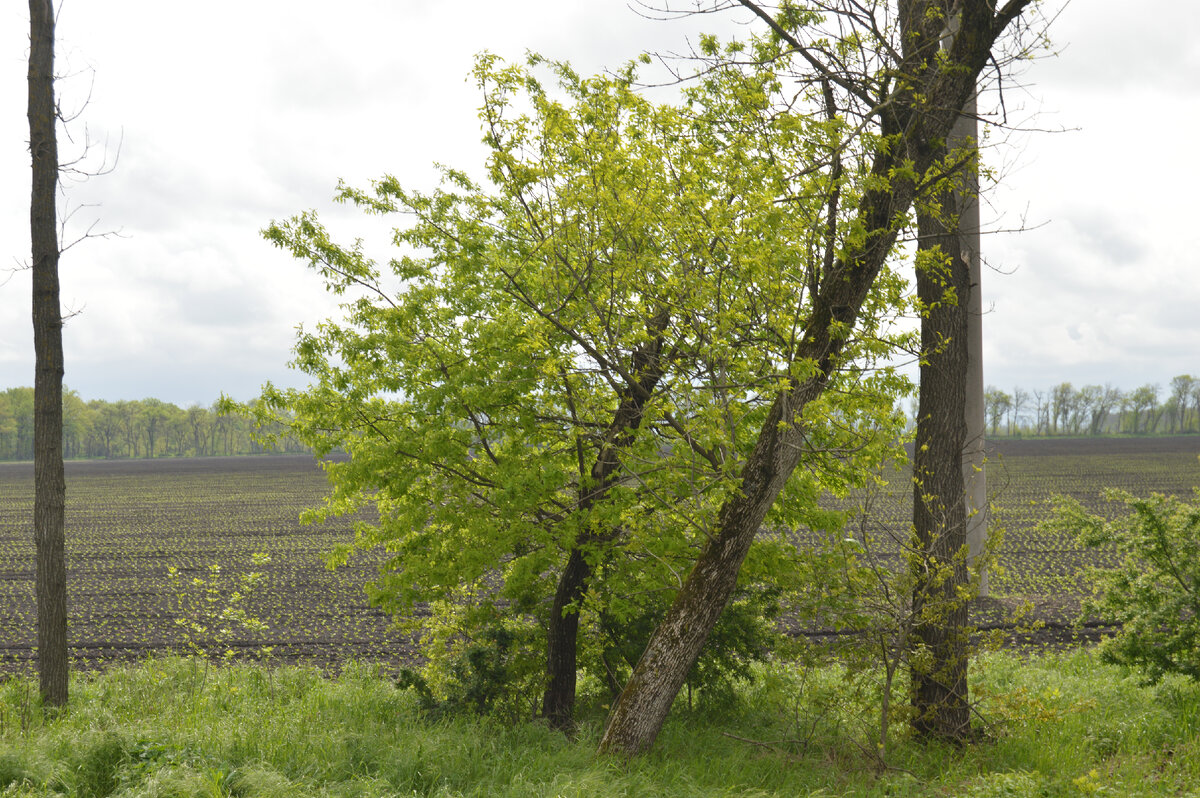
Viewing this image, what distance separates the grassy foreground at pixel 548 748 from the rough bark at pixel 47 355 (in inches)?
33.4

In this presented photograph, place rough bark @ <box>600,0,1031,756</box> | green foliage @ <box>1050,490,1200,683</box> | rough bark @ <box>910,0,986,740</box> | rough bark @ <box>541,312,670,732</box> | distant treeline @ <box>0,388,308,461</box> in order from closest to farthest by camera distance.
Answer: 1. rough bark @ <box>600,0,1031,756</box>
2. rough bark @ <box>910,0,986,740</box>
3. green foliage @ <box>1050,490,1200,683</box>
4. rough bark @ <box>541,312,670,732</box>
5. distant treeline @ <box>0,388,308,461</box>

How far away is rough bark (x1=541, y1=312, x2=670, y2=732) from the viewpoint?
29.9 feet

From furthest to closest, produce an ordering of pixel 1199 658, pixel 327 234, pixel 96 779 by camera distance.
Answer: pixel 327 234 < pixel 1199 658 < pixel 96 779

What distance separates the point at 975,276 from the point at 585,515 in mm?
7702

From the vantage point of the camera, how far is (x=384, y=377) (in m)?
9.27

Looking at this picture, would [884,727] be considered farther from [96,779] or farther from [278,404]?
[278,404]

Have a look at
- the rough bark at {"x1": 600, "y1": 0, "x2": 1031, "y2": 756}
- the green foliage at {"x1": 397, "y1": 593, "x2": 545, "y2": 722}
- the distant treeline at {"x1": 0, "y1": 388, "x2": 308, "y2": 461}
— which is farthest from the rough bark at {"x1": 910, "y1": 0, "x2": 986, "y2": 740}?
the distant treeline at {"x1": 0, "y1": 388, "x2": 308, "y2": 461}

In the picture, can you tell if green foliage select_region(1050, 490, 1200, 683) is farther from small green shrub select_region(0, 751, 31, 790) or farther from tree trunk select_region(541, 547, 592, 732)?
small green shrub select_region(0, 751, 31, 790)

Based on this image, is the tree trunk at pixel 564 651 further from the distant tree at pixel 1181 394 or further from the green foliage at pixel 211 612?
the distant tree at pixel 1181 394

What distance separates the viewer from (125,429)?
140000mm

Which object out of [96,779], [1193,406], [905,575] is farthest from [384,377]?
[1193,406]

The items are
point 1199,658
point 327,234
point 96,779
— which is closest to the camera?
point 96,779

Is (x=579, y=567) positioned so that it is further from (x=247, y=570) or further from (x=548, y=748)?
(x=247, y=570)

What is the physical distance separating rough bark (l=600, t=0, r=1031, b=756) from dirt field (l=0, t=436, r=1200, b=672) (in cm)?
136
